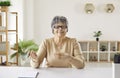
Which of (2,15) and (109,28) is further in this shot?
(109,28)

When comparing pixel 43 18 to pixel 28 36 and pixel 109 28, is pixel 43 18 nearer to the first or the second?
pixel 28 36

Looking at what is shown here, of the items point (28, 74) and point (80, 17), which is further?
point (80, 17)

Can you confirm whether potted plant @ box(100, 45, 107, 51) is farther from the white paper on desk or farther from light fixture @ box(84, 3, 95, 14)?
the white paper on desk

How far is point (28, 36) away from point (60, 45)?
4.61 m

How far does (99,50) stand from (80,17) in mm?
1124

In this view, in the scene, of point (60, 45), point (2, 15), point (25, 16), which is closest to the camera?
point (60, 45)

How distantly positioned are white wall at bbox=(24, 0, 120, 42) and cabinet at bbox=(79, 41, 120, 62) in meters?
0.16

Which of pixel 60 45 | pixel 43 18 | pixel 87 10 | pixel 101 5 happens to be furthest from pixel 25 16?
pixel 60 45

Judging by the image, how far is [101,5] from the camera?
7035 mm

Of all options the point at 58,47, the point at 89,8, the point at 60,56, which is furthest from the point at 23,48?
the point at 60,56

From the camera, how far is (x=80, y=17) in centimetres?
707

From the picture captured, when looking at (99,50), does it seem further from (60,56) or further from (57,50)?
(60,56)

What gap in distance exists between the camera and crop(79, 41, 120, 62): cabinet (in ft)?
23.0

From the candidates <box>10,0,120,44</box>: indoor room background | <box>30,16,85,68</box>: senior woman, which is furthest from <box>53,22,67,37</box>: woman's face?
<box>10,0,120,44</box>: indoor room background
